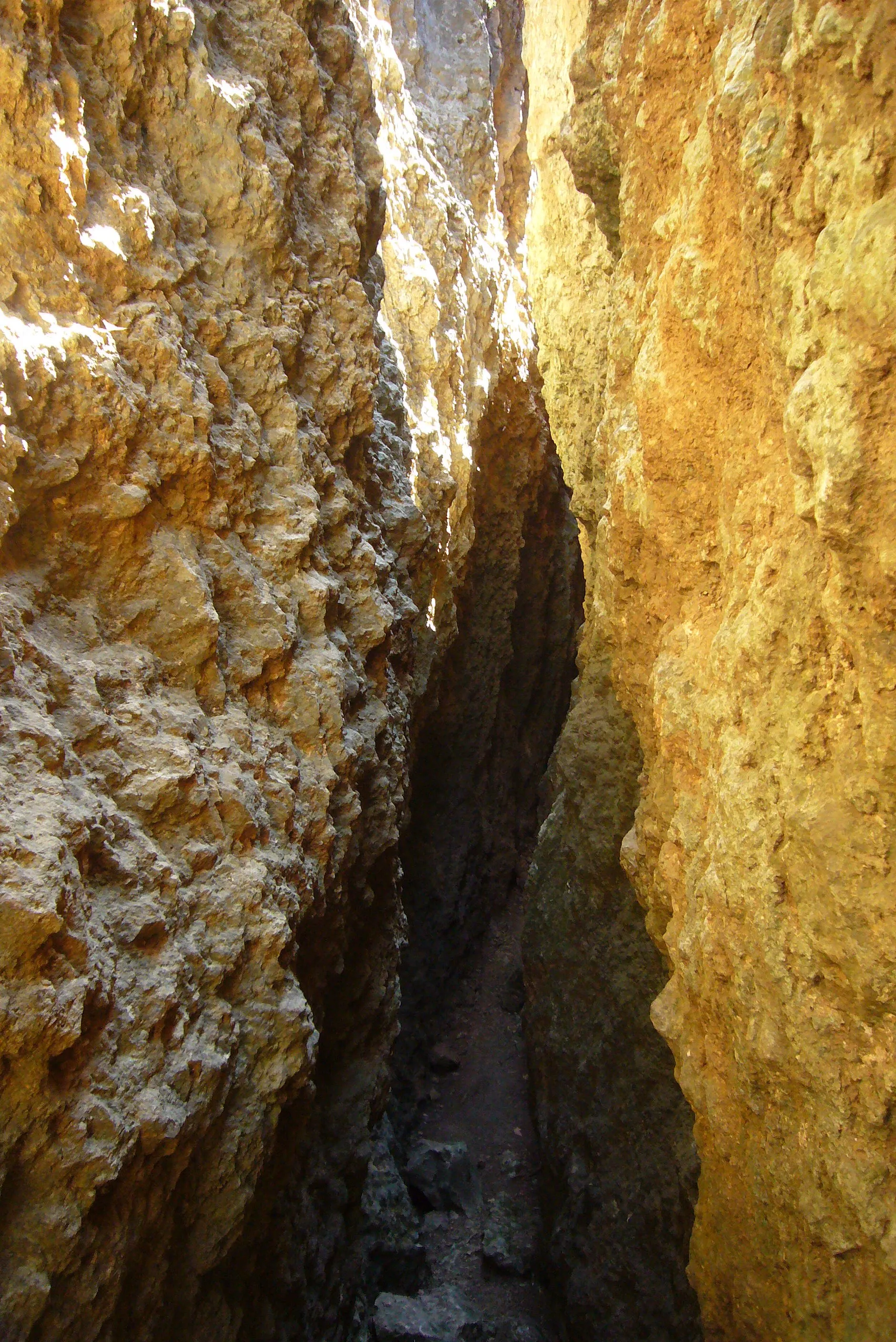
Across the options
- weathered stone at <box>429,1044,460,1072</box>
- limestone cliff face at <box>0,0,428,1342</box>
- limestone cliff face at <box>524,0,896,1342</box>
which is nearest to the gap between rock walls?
limestone cliff face at <box>0,0,428,1342</box>

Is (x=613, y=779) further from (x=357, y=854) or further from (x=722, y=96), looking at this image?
(x=722, y=96)

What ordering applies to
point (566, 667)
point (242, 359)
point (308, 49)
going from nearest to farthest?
point (242, 359), point (308, 49), point (566, 667)

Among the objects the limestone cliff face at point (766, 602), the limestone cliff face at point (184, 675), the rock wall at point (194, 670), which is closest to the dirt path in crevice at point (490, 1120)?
the limestone cliff face at point (184, 675)

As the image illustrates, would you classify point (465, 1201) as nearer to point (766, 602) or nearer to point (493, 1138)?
point (493, 1138)

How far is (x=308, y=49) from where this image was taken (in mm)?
4152

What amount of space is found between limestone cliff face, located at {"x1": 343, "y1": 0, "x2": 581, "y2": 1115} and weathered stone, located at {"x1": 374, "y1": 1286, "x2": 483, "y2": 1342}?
1.75m

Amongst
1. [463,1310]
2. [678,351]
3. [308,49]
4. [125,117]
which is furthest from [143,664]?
[463,1310]

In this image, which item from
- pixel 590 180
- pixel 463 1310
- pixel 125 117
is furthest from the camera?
pixel 463 1310

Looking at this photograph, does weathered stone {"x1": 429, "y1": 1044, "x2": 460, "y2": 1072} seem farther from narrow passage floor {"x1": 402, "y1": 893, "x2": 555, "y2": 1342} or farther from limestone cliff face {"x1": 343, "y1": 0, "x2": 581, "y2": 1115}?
limestone cliff face {"x1": 343, "y1": 0, "x2": 581, "y2": 1115}

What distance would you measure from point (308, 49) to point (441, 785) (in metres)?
6.42

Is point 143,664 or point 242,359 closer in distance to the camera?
point 143,664

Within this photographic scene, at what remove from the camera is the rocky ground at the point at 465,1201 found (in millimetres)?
5703

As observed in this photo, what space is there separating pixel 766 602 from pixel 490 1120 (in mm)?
6522

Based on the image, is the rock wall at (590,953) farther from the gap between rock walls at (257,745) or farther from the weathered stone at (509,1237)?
the weathered stone at (509,1237)
